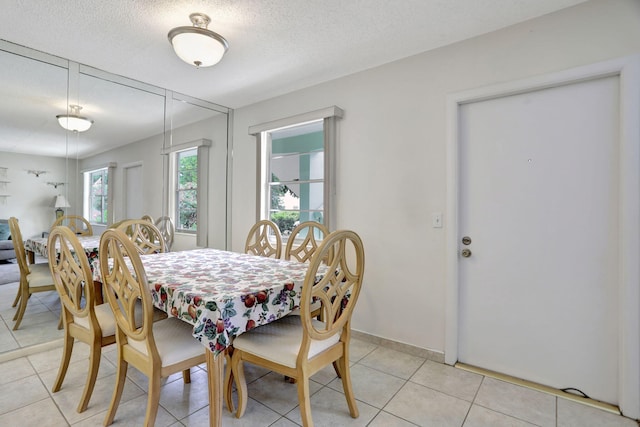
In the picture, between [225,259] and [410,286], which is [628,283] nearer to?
[410,286]

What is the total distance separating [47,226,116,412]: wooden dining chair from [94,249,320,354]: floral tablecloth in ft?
0.73

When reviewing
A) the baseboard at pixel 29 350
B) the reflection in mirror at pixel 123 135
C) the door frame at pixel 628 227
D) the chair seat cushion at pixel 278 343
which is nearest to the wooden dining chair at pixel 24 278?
the baseboard at pixel 29 350

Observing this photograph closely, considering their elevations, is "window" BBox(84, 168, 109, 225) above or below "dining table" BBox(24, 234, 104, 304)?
above

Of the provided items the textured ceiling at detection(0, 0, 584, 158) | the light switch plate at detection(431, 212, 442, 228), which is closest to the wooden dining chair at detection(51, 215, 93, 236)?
the textured ceiling at detection(0, 0, 584, 158)

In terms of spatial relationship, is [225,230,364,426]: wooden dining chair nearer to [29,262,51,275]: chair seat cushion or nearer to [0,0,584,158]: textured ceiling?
[0,0,584,158]: textured ceiling

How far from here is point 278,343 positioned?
155 centimetres

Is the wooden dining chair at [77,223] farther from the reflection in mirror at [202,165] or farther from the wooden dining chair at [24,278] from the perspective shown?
the reflection in mirror at [202,165]

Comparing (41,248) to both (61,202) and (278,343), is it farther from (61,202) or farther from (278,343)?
(278,343)

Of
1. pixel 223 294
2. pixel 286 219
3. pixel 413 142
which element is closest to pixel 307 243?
pixel 286 219

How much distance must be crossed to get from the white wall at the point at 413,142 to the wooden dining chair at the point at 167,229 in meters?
1.94

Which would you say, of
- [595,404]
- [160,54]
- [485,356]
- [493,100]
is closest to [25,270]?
[160,54]

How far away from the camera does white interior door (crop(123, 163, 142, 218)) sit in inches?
125

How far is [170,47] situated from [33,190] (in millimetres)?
1587

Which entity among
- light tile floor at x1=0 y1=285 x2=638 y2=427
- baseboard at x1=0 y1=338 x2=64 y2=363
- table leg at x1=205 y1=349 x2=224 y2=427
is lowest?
light tile floor at x1=0 y1=285 x2=638 y2=427
